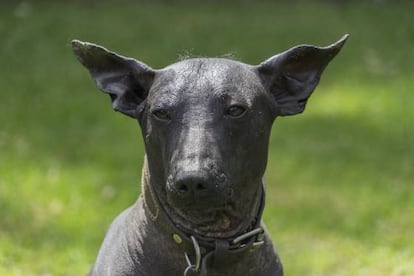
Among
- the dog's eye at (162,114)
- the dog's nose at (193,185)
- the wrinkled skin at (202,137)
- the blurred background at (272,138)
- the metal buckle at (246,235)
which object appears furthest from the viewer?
the blurred background at (272,138)

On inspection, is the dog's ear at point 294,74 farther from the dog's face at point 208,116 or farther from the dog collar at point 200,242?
the dog collar at point 200,242

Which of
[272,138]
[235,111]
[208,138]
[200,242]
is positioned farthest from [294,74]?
[272,138]

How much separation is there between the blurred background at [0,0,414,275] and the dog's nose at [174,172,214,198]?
3.04 feet

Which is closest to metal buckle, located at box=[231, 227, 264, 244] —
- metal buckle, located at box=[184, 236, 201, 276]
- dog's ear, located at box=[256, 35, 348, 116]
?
metal buckle, located at box=[184, 236, 201, 276]

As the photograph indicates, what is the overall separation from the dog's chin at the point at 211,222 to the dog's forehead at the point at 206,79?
41 centimetres

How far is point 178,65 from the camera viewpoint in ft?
11.7

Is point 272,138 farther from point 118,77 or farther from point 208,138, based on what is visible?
point 208,138

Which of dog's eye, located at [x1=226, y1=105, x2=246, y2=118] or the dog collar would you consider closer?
dog's eye, located at [x1=226, y1=105, x2=246, y2=118]

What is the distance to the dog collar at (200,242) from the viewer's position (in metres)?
3.50

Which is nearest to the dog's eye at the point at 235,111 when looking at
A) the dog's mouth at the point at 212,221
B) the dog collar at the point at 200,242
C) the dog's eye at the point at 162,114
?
the dog's eye at the point at 162,114

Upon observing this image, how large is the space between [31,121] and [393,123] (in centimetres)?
325

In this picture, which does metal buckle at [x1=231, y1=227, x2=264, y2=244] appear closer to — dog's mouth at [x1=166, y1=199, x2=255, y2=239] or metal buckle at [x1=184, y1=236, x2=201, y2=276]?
dog's mouth at [x1=166, y1=199, x2=255, y2=239]

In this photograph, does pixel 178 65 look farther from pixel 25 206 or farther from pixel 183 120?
pixel 25 206

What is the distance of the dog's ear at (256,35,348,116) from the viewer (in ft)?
12.0
